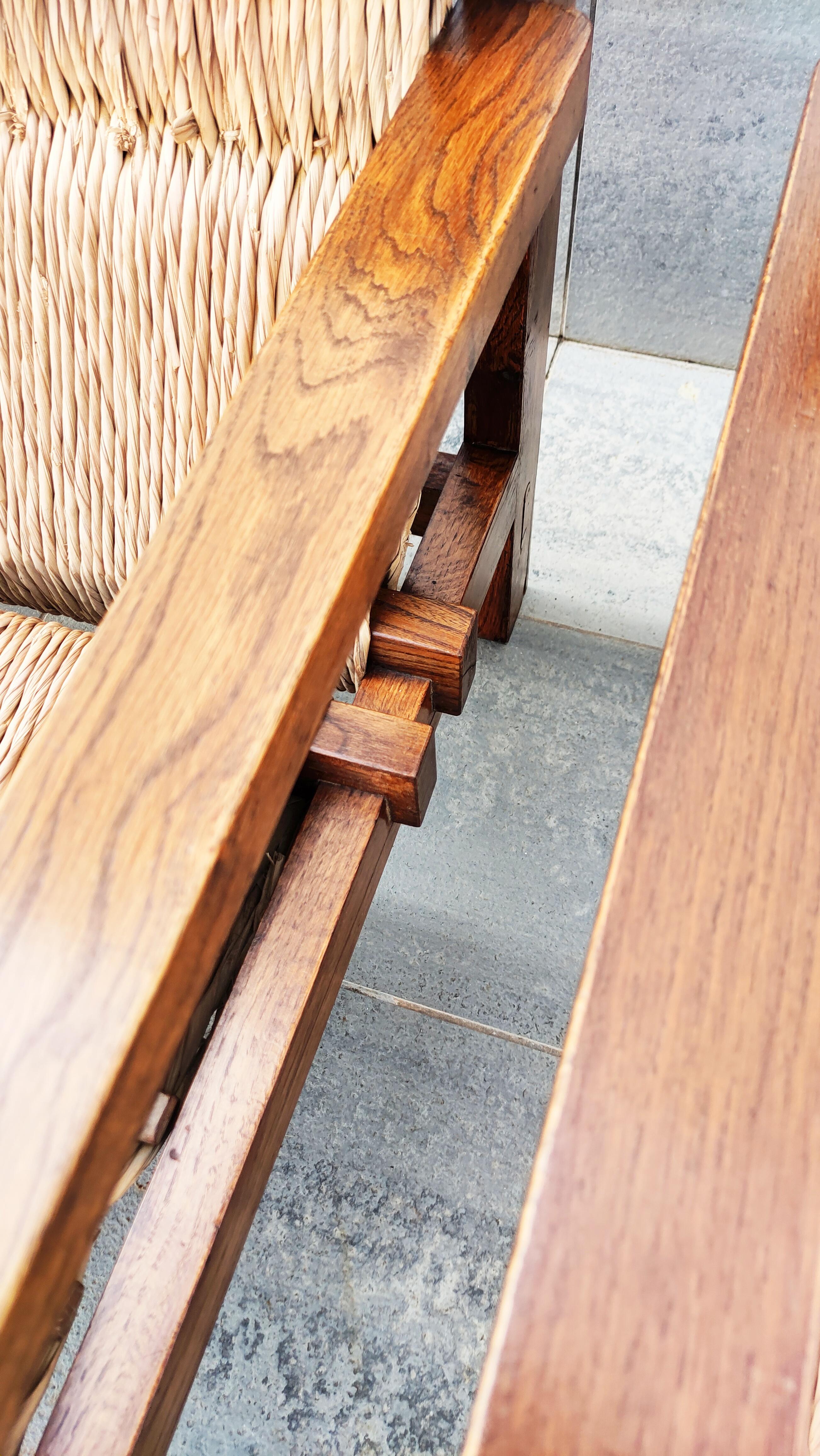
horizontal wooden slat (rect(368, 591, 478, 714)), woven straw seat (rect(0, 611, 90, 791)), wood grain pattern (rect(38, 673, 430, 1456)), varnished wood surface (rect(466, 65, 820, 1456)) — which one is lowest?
wood grain pattern (rect(38, 673, 430, 1456))

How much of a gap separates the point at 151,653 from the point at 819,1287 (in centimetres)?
31

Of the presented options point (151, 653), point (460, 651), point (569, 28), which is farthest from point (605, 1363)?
point (569, 28)

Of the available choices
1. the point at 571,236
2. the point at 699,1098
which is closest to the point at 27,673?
the point at 699,1098

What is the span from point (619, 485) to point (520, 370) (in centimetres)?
54

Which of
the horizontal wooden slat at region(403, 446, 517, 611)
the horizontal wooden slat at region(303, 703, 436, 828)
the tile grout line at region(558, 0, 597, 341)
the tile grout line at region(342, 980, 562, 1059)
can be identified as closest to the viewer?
the horizontal wooden slat at region(303, 703, 436, 828)

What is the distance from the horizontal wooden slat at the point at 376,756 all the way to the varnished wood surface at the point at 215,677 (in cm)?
19

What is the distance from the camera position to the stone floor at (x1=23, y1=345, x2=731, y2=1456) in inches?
31.0

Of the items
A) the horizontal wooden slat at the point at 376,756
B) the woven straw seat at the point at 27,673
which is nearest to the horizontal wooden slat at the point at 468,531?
the horizontal wooden slat at the point at 376,756

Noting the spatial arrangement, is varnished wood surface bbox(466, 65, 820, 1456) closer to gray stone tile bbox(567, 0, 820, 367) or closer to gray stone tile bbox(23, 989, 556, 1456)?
gray stone tile bbox(23, 989, 556, 1456)

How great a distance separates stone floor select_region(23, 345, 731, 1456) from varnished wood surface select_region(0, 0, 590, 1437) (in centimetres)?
41

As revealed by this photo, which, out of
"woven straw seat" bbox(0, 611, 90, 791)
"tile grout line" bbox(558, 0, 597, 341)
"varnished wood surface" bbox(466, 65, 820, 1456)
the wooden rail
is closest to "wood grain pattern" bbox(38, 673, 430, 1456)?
the wooden rail

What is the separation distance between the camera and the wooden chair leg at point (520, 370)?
31.7 inches

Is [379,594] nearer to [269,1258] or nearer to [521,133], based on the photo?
[521,133]

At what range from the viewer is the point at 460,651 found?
0.70m
